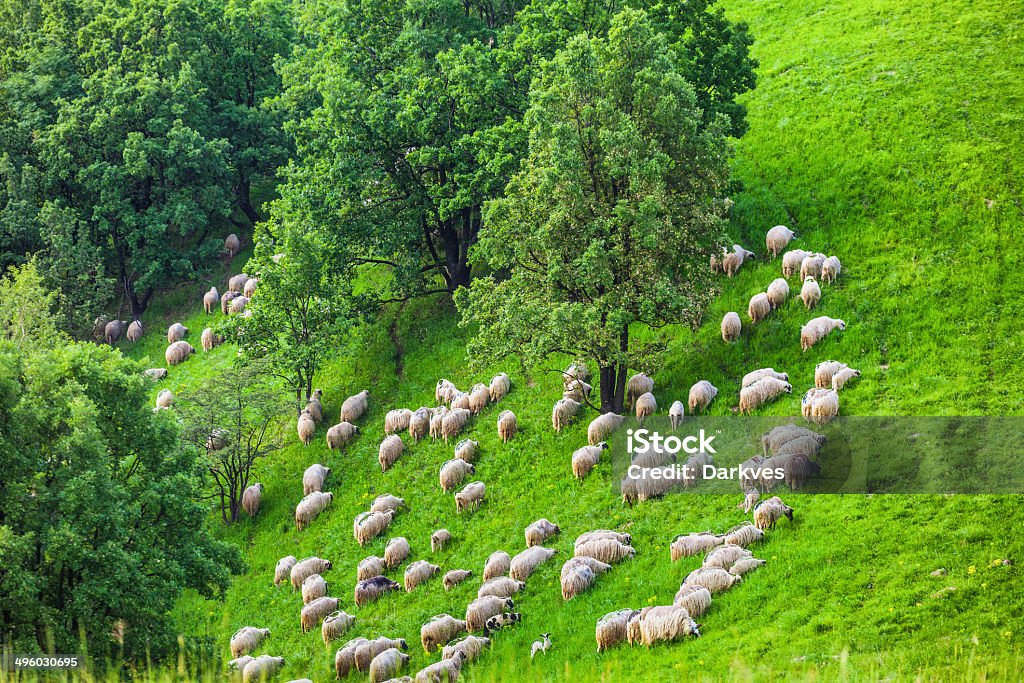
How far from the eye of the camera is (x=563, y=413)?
4281 cm

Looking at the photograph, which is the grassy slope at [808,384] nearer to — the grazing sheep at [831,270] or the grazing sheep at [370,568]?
the grazing sheep at [831,270]

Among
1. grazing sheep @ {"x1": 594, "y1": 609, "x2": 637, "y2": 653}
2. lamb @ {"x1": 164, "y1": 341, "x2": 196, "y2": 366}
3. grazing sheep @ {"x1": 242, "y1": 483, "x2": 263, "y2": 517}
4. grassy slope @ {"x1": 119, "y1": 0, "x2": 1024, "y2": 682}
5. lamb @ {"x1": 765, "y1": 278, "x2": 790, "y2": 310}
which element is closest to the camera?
grassy slope @ {"x1": 119, "y1": 0, "x2": 1024, "y2": 682}

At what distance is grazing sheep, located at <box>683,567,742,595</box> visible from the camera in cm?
2988

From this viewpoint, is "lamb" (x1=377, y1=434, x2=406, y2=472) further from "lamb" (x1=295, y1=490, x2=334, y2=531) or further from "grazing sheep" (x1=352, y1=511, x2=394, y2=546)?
"grazing sheep" (x1=352, y1=511, x2=394, y2=546)

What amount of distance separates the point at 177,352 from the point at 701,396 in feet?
114

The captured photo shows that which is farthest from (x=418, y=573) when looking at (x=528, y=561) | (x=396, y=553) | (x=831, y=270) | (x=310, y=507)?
(x=831, y=270)

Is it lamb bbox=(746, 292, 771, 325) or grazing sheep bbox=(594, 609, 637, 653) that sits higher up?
lamb bbox=(746, 292, 771, 325)

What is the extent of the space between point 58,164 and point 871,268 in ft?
170

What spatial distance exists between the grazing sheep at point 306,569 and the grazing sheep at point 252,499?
672 centimetres

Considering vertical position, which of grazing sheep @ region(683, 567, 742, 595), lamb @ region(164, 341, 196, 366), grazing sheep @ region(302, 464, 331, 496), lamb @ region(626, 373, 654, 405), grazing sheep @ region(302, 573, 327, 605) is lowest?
grazing sheep @ region(302, 573, 327, 605)

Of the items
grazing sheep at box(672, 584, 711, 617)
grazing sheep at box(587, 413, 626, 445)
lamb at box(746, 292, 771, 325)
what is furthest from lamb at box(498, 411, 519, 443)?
grazing sheep at box(672, 584, 711, 617)

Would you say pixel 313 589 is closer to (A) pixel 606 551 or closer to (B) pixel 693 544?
(A) pixel 606 551

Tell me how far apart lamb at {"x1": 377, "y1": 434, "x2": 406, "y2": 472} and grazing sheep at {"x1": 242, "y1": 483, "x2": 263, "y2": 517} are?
20.1ft

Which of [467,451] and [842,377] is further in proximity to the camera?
[467,451]
